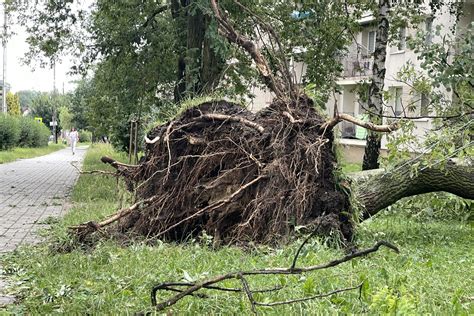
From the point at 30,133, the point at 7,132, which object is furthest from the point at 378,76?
the point at 30,133

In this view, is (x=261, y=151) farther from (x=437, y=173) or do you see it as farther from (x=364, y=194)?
(x=437, y=173)

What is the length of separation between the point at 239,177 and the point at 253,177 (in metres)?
0.22

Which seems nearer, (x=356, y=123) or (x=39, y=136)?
(x=356, y=123)

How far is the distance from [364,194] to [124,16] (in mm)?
10896

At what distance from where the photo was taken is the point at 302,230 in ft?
24.2

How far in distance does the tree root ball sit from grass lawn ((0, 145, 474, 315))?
0.46m

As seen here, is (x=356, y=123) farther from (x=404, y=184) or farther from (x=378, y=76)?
(x=378, y=76)

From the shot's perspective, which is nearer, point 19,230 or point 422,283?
point 422,283

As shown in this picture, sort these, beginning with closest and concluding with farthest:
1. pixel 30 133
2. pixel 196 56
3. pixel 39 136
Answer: pixel 196 56 → pixel 30 133 → pixel 39 136

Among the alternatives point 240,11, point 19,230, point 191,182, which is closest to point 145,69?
point 240,11

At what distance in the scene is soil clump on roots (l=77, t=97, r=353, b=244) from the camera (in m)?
7.66

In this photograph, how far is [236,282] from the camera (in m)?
4.84

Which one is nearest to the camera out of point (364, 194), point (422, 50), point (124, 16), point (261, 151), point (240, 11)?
point (261, 151)

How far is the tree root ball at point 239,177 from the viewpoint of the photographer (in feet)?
25.1
